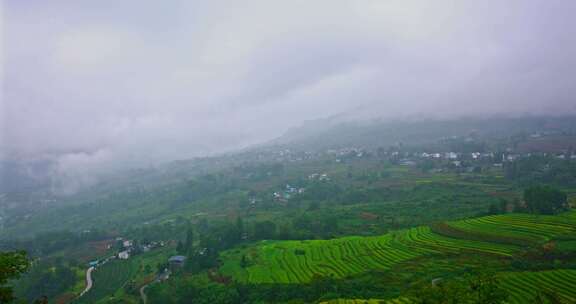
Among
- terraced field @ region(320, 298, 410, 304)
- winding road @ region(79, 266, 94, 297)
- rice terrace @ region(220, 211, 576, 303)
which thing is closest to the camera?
terraced field @ region(320, 298, 410, 304)

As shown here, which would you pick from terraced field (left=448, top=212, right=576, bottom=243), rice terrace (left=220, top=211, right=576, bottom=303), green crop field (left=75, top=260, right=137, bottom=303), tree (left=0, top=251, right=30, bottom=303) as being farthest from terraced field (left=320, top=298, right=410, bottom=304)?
green crop field (left=75, top=260, right=137, bottom=303)

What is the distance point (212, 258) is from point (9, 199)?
7783 inches

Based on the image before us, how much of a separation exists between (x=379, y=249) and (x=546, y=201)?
1078 inches

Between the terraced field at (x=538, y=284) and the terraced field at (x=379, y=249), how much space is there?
6040 millimetres

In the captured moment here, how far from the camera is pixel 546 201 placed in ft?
165

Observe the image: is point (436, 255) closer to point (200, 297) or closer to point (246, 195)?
point (200, 297)

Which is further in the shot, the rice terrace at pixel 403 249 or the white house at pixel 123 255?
the white house at pixel 123 255

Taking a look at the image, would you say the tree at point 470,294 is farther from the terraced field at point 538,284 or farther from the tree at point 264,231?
the tree at point 264,231

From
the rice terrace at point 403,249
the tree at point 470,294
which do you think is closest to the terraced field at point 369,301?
the rice terrace at point 403,249

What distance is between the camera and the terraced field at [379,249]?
132 feet

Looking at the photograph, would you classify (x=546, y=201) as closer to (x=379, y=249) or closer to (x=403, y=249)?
(x=403, y=249)

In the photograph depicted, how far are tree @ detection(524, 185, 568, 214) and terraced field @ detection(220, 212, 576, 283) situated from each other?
3555 millimetres

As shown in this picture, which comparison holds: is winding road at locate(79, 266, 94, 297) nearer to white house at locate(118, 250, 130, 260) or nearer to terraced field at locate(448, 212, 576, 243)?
white house at locate(118, 250, 130, 260)

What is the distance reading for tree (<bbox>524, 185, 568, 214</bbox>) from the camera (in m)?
49.8
